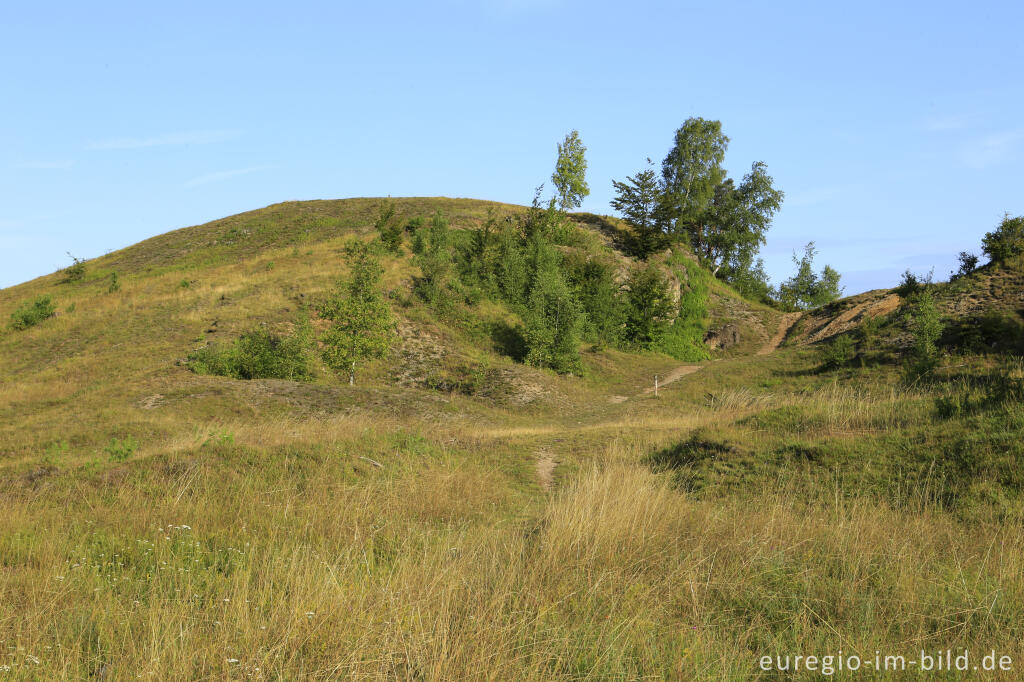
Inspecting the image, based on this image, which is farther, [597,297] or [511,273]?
[597,297]

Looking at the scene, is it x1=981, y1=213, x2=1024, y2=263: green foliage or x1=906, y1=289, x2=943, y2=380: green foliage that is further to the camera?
x1=981, y1=213, x2=1024, y2=263: green foliage

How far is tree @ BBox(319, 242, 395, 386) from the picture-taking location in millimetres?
20859

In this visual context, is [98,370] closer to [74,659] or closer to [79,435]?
[79,435]

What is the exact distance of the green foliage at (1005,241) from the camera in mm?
27031

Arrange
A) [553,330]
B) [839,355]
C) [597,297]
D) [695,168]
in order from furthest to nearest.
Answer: [695,168], [597,297], [553,330], [839,355]

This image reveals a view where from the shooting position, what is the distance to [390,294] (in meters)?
29.4

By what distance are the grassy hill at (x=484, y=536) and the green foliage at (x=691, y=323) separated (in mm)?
19314

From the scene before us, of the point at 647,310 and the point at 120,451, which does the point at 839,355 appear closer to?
the point at 647,310

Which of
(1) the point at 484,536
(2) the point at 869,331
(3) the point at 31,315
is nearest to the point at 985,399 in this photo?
(1) the point at 484,536

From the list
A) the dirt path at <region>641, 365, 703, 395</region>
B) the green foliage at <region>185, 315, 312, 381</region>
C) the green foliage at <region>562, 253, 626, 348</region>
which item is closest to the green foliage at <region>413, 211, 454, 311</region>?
the green foliage at <region>562, 253, 626, 348</region>

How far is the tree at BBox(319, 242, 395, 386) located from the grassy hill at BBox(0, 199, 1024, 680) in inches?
128

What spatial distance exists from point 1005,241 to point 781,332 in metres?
15.0

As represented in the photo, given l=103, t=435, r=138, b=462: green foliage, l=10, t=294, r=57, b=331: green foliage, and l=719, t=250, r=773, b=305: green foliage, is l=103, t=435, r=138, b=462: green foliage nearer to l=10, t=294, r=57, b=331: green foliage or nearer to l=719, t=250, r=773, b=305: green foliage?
l=10, t=294, r=57, b=331: green foliage

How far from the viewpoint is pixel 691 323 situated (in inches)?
1624
